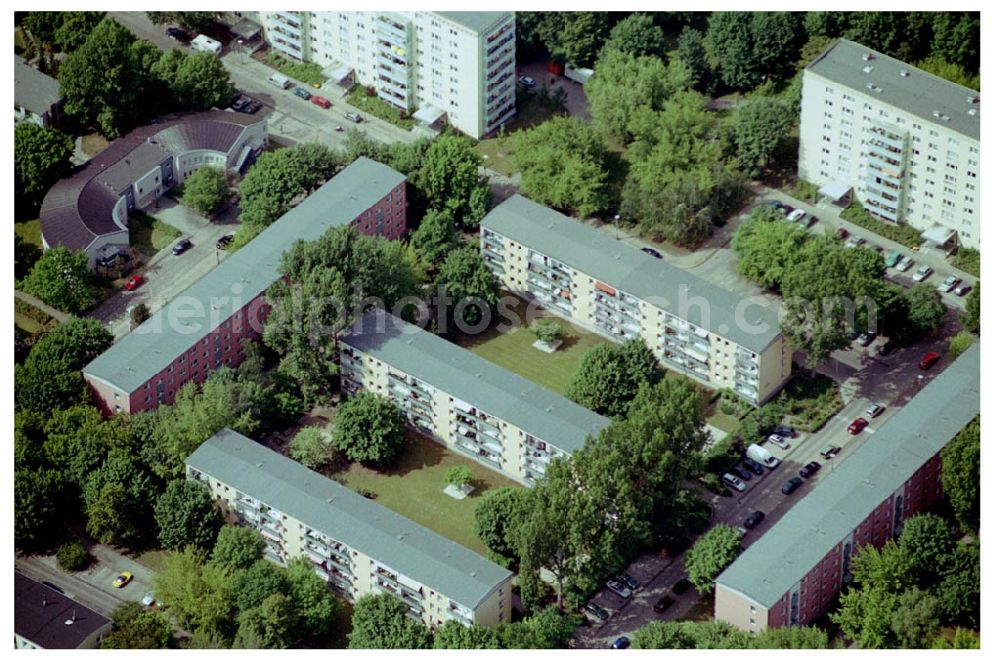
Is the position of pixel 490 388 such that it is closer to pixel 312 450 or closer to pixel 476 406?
pixel 476 406

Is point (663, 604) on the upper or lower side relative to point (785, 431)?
lower

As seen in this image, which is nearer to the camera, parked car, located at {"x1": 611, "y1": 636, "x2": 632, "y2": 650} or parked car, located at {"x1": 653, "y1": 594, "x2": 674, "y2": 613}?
parked car, located at {"x1": 611, "y1": 636, "x2": 632, "y2": 650}

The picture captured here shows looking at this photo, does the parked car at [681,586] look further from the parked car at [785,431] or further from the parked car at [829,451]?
the parked car at [829,451]

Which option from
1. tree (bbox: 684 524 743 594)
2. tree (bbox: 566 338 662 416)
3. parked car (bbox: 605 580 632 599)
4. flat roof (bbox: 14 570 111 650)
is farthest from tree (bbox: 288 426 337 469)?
tree (bbox: 684 524 743 594)

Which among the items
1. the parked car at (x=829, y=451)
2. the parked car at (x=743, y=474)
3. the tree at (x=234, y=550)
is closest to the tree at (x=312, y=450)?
the tree at (x=234, y=550)

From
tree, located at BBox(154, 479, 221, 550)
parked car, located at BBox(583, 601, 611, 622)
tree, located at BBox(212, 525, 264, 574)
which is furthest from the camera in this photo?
tree, located at BBox(154, 479, 221, 550)

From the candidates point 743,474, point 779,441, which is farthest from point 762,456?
point 779,441

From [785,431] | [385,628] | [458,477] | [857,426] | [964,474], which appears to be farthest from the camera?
[857,426]

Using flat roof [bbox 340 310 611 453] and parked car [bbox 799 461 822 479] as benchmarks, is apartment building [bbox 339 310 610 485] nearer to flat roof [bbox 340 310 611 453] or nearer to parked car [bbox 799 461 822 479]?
flat roof [bbox 340 310 611 453]
